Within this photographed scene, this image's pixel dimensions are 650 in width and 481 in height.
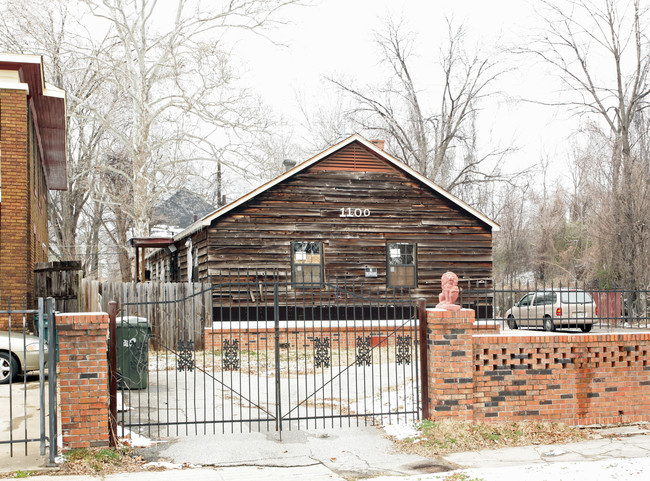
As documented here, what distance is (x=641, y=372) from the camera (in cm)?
957

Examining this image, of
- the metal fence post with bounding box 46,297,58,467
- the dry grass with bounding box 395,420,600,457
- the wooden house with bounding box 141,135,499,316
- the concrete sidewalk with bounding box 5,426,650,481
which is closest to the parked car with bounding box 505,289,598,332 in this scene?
the dry grass with bounding box 395,420,600,457

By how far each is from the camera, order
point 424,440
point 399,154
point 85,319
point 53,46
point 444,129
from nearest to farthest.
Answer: point 85,319 < point 424,440 < point 53,46 < point 444,129 < point 399,154

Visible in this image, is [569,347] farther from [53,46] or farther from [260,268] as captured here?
[53,46]

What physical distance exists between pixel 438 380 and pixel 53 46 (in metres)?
28.2

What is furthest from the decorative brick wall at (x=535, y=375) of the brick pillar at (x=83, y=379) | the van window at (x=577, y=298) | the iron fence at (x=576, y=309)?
the brick pillar at (x=83, y=379)

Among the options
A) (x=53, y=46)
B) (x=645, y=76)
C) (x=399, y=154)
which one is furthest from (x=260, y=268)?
(x=399, y=154)

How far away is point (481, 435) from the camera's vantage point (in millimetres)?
8375

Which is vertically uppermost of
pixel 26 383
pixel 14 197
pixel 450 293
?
pixel 14 197

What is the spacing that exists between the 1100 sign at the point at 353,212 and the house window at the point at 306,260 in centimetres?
124

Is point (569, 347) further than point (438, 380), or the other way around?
point (569, 347)

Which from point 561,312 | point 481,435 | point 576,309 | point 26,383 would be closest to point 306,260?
point 576,309

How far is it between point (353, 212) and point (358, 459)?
14415 millimetres

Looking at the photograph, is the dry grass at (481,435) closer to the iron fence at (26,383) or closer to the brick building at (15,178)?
the iron fence at (26,383)

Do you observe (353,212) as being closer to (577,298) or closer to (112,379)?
(577,298)
